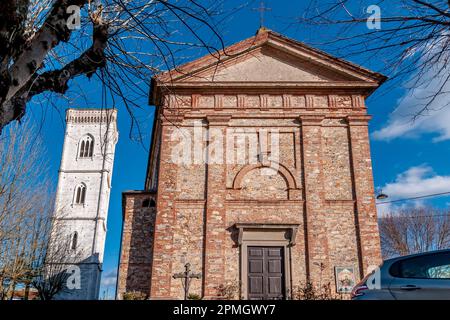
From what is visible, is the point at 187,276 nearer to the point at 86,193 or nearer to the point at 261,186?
the point at 261,186

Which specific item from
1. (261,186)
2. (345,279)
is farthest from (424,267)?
(261,186)

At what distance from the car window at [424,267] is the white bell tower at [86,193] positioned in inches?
1539

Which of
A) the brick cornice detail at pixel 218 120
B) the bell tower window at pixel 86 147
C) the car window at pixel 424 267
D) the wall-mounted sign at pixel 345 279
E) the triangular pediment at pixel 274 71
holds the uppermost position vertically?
the bell tower window at pixel 86 147

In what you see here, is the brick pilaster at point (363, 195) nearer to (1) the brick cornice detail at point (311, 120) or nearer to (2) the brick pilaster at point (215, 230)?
(1) the brick cornice detail at point (311, 120)

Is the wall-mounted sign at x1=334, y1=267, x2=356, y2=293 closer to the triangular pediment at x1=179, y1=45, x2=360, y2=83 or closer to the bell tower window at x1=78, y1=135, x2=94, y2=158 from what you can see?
the triangular pediment at x1=179, y1=45, x2=360, y2=83

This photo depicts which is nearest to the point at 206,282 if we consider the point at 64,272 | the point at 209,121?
the point at 209,121

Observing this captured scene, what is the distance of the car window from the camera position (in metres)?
5.56

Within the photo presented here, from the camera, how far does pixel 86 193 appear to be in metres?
46.9

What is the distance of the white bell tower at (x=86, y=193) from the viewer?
4275cm

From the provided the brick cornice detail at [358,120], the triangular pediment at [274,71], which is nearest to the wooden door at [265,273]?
the brick cornice detail at [358,120]

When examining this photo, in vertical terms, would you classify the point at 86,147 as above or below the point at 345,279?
above

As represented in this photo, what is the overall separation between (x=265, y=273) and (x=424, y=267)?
Answer: 902 centimetres

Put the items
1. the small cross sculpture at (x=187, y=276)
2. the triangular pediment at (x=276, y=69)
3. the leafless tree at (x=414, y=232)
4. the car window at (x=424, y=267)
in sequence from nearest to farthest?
1. the car window at (x=424, y=267)
2. the small cross sculpture at (x=187, y=276)
3. the triangular pediment at (x=276, y=69)
4. the leafless tree at (x=414, y=232)

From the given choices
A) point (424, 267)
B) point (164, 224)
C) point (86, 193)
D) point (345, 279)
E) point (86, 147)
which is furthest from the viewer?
point (86, 147)
